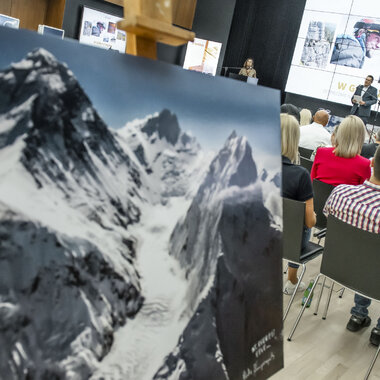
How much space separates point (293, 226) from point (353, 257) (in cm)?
36

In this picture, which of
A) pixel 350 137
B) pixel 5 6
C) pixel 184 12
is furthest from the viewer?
pixel 184 12

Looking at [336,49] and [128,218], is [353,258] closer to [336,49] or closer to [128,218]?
[128,218]

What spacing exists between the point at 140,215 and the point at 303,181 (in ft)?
6.81

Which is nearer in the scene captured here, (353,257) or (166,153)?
(166,153)

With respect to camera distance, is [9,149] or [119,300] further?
[119,300]

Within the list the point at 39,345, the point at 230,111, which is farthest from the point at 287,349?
the point at 39,345

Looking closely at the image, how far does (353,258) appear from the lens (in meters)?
2.49

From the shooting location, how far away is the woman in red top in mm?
3242

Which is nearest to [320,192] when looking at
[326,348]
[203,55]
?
[326,348]

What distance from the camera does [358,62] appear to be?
10.9 meters

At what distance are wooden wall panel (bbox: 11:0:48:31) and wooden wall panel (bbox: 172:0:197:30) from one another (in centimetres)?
327

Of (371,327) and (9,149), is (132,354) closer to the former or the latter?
(9,149)

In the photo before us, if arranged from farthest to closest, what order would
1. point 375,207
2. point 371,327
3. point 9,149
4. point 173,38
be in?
point 371,327, point 375,207, point 173,38, point 9,149

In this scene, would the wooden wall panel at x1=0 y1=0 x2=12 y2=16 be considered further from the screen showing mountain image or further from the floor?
the screen showing mountain image
